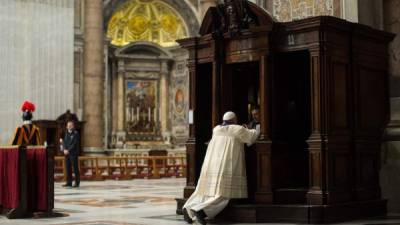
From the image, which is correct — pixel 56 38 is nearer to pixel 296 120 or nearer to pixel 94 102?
pixel 94 102

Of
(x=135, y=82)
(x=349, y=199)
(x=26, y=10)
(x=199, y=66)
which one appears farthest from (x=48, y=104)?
(x=349, y=199)

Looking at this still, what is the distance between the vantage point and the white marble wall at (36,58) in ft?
71.1

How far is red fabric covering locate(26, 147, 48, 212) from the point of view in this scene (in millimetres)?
8859

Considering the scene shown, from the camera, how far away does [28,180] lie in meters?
8.85

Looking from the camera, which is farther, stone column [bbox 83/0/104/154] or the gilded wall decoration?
stone column [bbox 83/0/104/154]

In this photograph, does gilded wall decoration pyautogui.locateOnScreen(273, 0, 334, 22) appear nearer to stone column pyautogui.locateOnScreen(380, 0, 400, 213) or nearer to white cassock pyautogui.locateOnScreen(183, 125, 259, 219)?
stone column pyautogui.locateOnScreen(380, 0, 400, 213)

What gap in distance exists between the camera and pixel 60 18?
2281cm

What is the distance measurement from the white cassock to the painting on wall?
20225 mm

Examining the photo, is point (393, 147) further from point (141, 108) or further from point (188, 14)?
point (188, 14)

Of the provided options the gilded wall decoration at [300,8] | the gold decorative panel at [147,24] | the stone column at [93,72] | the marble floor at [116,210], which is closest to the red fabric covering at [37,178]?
the marble floor at [116,210]

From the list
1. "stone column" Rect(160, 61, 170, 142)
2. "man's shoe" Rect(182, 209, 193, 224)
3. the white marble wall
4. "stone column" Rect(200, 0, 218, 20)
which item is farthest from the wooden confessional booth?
"stone column" Rect(160, 61, 170, 142)

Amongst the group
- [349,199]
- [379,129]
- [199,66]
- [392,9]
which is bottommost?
[349,199]

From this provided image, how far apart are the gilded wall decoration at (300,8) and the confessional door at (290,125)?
1.93 meters

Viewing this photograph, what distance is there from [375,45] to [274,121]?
181cm
